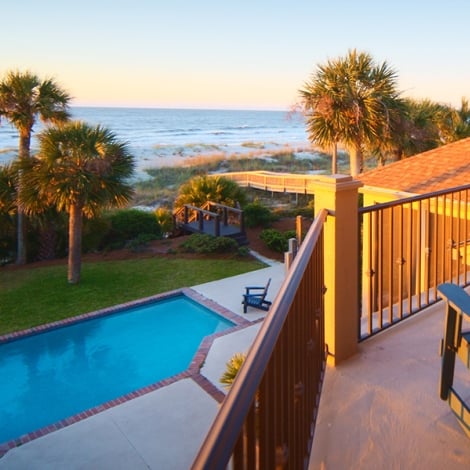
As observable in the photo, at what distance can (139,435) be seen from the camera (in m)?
6.43

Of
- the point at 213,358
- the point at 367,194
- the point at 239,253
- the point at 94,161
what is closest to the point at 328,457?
the point at 213,358

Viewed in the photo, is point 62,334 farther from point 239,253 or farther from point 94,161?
point 239,253

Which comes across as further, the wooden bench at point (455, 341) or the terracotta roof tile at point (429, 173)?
the terracotta roof tile at point (429, 173)

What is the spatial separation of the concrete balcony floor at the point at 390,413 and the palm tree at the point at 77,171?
10.6m

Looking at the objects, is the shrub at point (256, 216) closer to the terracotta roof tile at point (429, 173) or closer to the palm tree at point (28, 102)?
the palm tree at point (28, 102)

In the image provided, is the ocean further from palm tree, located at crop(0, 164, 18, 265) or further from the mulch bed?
palm tree, located at crop(0, 164, 18, 265)

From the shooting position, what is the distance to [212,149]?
62219 mm

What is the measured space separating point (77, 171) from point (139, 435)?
315 inches

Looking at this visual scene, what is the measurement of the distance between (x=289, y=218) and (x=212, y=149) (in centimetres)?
4316

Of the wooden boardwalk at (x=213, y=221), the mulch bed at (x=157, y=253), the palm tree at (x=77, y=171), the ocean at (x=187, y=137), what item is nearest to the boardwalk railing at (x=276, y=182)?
the wooden boardwalk at (x=213, y=221)

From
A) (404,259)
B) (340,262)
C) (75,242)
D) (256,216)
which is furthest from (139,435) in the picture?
(256,216)

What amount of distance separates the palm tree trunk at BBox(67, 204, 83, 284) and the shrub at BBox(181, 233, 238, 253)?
13.7 feet

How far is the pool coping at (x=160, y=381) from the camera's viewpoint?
6.76 metres

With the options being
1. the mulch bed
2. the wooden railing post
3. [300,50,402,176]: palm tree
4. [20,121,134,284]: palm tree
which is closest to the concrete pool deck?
the wooden railing post
